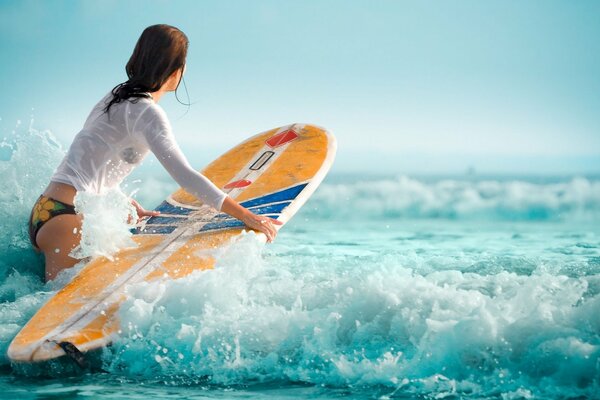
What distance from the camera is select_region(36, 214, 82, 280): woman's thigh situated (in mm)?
2654

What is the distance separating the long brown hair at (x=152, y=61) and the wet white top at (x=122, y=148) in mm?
51

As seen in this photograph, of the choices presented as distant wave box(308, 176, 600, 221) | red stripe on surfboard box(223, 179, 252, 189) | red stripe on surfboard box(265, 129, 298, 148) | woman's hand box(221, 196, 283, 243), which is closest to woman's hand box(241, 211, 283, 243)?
woman's hand box(221, 196, 283, 243)

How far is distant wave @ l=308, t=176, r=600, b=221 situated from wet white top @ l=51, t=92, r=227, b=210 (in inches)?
239

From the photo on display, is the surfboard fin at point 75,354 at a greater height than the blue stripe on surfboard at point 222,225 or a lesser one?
lesser

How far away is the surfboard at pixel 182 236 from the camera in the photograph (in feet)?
7.23

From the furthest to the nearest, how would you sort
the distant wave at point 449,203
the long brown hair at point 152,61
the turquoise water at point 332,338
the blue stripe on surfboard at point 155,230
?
1. the distant wave at point 449,203
2. the blue stripe on surfboard at point 155,230
3. the long brown hair at point 152,61
4. the turquoise water at point 332,338

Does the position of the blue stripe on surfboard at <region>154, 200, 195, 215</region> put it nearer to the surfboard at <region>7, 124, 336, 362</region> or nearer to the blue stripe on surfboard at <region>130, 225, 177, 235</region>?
the surfboard at <region>7, 124, 336, 362</region>

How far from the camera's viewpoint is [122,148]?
8.91 ft

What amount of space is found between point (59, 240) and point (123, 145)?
44 cm

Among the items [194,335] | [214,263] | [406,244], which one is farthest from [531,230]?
[194,335]

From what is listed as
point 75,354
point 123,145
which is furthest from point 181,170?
point 75,354

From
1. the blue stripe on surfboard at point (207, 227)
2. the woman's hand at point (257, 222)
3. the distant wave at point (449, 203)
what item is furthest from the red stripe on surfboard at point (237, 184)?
the distant wave at point (449, 203)

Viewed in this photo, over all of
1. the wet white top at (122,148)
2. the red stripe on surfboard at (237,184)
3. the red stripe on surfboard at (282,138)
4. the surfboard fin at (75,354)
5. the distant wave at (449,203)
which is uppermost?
the red stripe on surfboard at (282,138)

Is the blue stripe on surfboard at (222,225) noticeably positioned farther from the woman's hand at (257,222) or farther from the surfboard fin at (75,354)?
the surfboard fin at (75,354)
